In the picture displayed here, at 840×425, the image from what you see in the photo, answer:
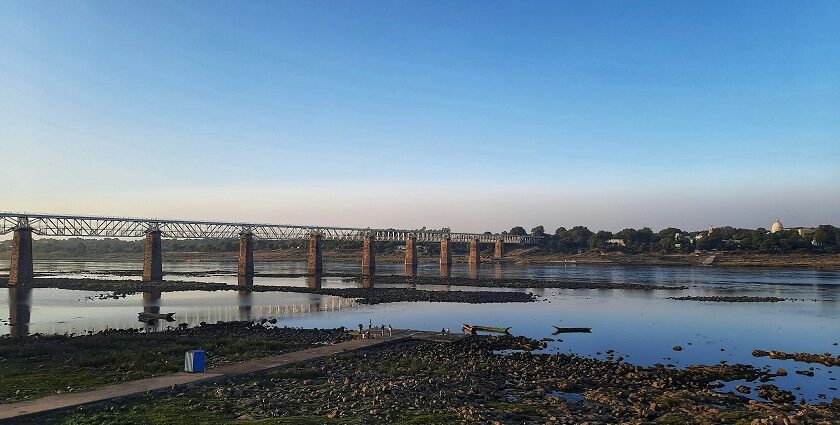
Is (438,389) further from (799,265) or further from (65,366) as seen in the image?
(799,265)

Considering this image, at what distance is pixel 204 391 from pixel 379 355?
1095cm

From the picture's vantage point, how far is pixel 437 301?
7181 centimetres

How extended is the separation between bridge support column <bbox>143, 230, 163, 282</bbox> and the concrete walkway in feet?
268

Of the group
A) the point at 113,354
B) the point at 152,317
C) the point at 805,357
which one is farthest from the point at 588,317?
the point at 113,354

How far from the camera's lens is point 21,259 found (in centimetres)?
9288

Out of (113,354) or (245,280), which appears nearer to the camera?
(113,354)

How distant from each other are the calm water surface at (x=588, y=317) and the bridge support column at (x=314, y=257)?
50.0m

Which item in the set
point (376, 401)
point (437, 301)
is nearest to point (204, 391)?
point (376, 401)

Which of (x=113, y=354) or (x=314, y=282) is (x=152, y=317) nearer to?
(x=113, y=354)

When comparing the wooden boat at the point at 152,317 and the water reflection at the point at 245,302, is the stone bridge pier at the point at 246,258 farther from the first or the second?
the wooden boat at the point at 152,317

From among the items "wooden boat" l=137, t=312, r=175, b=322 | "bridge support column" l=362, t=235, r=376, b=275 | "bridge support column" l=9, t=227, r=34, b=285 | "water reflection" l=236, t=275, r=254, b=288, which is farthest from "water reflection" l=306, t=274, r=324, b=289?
"wooden boat" l=137, t=312, r=175, b=322

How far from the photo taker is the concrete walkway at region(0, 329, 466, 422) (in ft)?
58.0

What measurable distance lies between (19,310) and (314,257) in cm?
8005

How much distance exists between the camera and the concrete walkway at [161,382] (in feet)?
58.0
